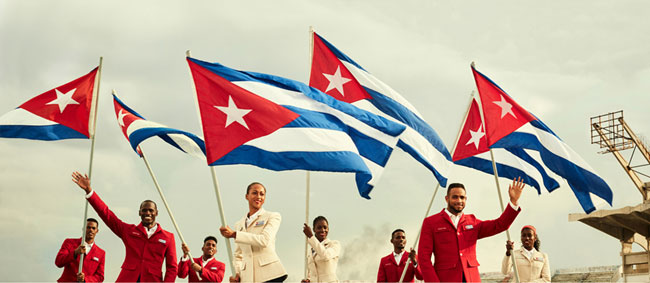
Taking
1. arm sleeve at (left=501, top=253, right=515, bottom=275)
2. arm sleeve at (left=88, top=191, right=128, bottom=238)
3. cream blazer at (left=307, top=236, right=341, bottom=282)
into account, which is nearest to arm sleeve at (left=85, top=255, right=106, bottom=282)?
arm sleeve at (left=88, top=191, right=128, bottom=238)

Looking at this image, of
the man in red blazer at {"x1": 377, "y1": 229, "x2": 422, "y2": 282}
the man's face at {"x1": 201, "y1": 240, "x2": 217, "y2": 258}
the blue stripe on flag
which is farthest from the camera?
the man's face at {"x1": 201, "y1": 240, "x2": 217, "y2": 258}

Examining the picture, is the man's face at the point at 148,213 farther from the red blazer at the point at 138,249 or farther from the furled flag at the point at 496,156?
the furled flag at the point at 496,156

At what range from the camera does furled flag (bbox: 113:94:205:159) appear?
11305mm

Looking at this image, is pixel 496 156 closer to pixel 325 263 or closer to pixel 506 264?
pixel 506 264

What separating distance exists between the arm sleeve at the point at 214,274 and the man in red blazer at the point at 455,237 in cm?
458

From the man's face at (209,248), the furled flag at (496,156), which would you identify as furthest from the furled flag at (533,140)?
the man's face at (209,248)

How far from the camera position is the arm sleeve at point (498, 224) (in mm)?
9102

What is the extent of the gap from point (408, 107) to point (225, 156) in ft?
14.3

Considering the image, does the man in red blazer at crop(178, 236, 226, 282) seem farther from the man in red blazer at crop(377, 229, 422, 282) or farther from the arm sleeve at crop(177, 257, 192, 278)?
the man in red blazer at crop(377, 229, 422, 282)

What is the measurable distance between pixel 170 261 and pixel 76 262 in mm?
2901

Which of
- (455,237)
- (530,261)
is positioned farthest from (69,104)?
(530,261)

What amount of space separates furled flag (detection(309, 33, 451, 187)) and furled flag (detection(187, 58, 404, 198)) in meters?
1.38

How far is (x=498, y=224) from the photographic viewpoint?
30.6ft

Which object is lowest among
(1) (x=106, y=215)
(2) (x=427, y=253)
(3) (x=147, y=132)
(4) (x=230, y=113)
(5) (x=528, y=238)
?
(2) (x=427, y=253)
